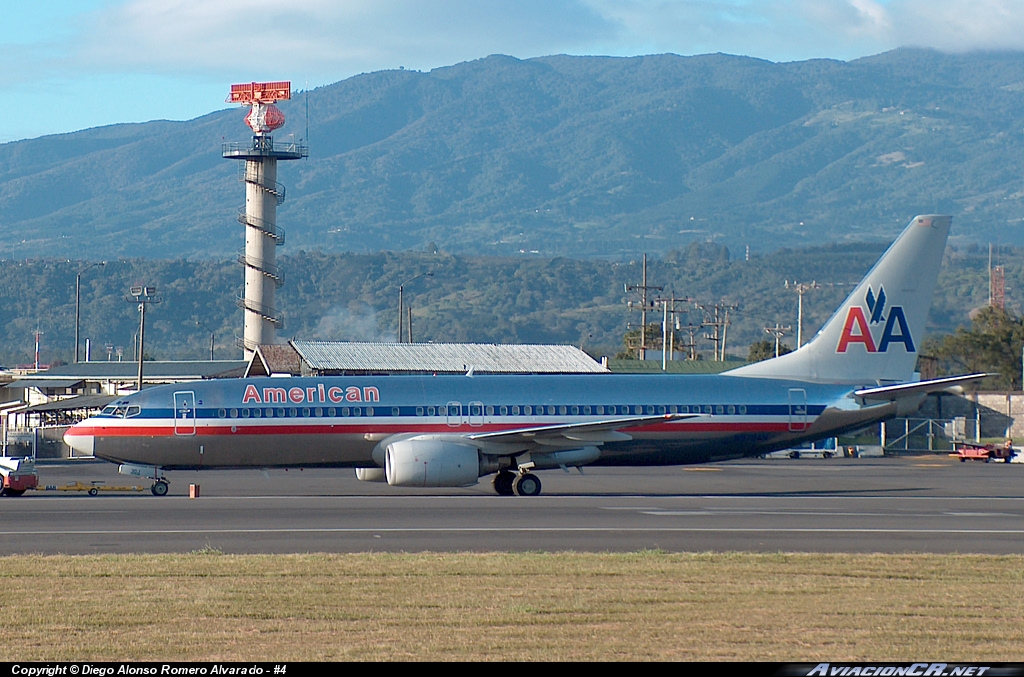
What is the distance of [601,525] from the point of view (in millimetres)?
24297

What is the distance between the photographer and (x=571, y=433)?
110ft

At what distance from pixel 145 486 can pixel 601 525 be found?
1661 cm

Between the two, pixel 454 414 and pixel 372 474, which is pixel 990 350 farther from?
pixel 372 474

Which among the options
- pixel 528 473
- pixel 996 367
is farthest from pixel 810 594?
pixel 996 367

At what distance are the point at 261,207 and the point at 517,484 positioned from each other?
68341mm

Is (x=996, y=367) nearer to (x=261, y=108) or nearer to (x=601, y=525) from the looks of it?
(x=261, y=108)

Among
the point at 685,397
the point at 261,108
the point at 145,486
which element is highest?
the point at 261,108

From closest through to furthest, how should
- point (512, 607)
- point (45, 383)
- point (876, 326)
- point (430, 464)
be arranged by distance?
1. point (512, 607)
2. point (430, 464)
3. point (876, 326)
4. point (45, 383)

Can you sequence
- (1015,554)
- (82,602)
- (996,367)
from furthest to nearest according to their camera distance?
1. (996,367)
2. (1015,554)
3. (82,602)

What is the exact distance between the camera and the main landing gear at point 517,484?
33375 millimetres

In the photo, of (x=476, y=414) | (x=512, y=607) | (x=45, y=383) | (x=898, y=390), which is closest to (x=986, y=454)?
(x=898, y=390)

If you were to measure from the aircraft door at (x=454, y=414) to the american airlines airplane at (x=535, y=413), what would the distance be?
0.03 m

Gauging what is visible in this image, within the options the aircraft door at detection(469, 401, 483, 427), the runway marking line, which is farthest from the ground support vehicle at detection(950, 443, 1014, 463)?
the runway marking line
